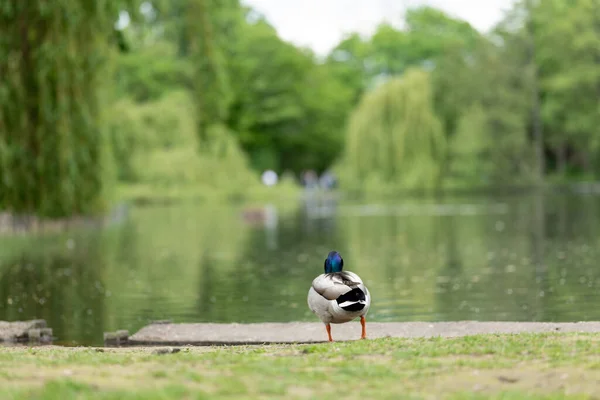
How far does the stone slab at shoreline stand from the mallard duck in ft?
4.37

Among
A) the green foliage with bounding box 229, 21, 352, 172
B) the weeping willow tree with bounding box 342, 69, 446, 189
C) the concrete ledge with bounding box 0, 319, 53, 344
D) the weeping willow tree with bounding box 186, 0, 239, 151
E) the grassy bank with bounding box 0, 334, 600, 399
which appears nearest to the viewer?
the grassy bank with bounding box 0, 334, 600, 399

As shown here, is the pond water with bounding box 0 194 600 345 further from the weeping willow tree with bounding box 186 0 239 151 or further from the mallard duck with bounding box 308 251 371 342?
the weeping willow tree with bounding box 186 0 239 151

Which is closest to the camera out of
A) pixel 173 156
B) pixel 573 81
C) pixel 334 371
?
pixel 334 371

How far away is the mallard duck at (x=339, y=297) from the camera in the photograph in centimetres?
970

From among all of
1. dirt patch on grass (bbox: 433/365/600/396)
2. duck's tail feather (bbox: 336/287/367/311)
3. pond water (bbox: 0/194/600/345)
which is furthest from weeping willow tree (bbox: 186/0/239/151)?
dirt patch on grass (bbox: 433/365/600/396)

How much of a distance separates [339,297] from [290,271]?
11775 millimetres

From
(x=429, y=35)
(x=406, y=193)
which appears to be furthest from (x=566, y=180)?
(x=429, y=35)

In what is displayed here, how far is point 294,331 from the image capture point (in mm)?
12070

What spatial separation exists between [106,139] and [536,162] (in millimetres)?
51771

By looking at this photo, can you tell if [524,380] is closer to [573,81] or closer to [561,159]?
[573,81]

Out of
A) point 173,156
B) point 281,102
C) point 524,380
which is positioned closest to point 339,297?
point 524,380

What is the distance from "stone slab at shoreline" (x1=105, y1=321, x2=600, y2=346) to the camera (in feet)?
37.6

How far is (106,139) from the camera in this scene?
1179 inches

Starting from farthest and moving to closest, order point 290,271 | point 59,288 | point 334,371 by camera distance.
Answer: point 290,271
point 59,288
point 334,371
